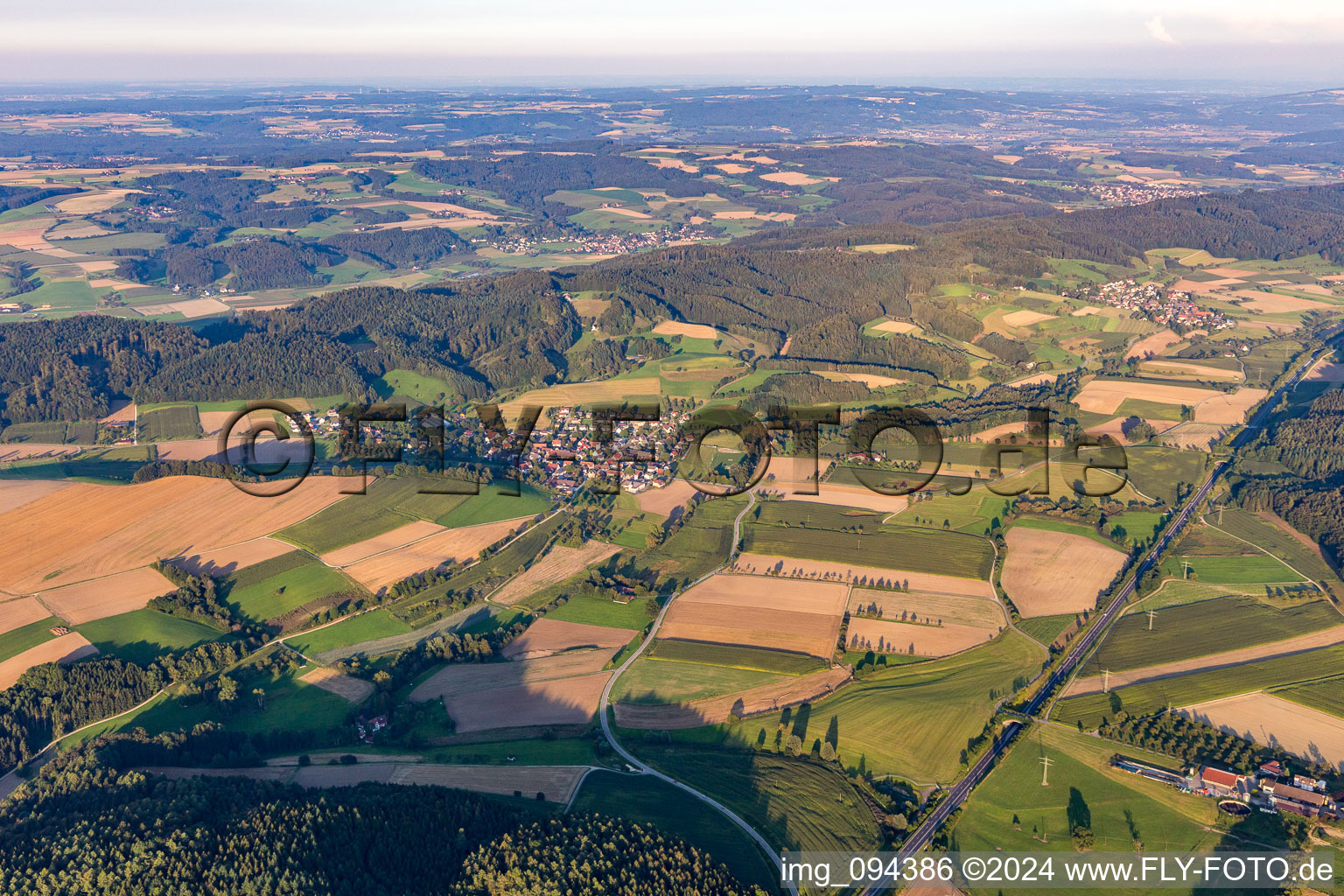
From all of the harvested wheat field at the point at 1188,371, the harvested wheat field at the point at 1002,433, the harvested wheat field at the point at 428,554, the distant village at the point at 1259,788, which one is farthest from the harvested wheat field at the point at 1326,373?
the harvested wheat field at the point at 428,554

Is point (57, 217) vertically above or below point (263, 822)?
above

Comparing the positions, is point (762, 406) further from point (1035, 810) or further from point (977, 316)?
point (1035, 810)

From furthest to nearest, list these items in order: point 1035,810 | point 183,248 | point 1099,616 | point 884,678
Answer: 1. point 183,248
2. point 1099,616
3. point 884,678
4. point 1035,810

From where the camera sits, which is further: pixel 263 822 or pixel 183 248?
pixel 183 248

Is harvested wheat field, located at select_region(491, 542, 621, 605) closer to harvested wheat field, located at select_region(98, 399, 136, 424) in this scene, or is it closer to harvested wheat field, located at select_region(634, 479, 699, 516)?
harvested wheat field, located at select_region(634, 479, 699, 516)

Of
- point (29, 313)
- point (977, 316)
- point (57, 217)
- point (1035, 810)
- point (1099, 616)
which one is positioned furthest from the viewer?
point (57, 217)

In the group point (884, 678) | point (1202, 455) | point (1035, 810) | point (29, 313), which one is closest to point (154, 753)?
point (884, 678)

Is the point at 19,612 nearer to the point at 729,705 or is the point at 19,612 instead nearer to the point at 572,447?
the point at 729,705
